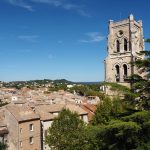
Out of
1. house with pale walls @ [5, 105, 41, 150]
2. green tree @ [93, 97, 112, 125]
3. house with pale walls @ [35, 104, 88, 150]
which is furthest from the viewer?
house with pale walls @ [35, 104, 88, 150]

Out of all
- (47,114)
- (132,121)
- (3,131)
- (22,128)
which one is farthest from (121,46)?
(132,121)

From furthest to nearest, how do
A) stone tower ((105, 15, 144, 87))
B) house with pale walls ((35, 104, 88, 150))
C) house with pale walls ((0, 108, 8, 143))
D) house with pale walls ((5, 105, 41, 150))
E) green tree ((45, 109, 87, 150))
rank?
1. stone tower ((105, 15, 144, 87))
2. house with pale walls ((35, 104, 88, 150))
3. house with pale walls ((0, 108, 8, 143))
4. house with pale walls ((5, 105, 41, 150))
5. green tree ((45, 109, 87, 150))

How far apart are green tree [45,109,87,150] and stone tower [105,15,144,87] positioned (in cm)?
1459

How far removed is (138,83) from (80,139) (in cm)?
1962

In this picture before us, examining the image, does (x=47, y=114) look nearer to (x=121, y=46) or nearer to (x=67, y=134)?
(x=67, y=134)

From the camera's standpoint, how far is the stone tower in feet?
150

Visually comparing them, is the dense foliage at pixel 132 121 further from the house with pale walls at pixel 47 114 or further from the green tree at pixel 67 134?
the house with pale walls at pixel 47 114

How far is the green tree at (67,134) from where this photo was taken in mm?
30891

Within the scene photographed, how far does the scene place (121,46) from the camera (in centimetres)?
4716

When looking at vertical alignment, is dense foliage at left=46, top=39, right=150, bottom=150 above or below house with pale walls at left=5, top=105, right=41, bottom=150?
above

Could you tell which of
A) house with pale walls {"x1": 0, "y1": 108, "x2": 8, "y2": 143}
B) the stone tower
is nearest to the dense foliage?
house with pale walls {"x1": 0, "y1": 108, "x2": 8, "y2": 143}

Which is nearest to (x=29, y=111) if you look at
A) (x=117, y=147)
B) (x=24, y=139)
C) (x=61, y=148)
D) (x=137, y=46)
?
(x=24, y=139)

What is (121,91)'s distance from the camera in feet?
41.7

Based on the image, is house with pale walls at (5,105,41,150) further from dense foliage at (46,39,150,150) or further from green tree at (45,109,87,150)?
dense foliage at (46,39,150,150)
